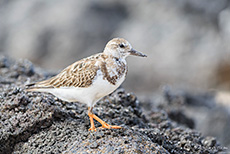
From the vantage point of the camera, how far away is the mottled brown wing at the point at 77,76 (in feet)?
15.9

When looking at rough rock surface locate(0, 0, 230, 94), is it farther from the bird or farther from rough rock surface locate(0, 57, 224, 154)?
the bird

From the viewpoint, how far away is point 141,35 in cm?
1795

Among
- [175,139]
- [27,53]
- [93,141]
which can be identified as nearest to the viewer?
[93,141]

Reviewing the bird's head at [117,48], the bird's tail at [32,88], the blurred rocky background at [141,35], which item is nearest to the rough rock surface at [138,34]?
the blurred rocky background at [141,35]

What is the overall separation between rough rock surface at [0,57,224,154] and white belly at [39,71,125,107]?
0.85ft

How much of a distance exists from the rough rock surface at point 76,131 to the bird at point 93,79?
0.72 ft

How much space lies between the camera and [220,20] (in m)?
16.6

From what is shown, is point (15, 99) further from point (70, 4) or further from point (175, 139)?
point (70, 4)

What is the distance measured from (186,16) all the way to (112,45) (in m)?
13.1

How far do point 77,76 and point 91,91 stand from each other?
32cm

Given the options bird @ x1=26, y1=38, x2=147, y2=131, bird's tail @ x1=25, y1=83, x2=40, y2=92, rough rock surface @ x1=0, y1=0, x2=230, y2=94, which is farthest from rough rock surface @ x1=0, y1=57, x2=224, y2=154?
rough rock surface @ x1=0, y1=0, x2=230, y2=94

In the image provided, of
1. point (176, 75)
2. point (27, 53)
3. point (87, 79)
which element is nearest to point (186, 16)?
point (176, 75)

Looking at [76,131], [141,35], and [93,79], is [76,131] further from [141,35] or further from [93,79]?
[141,35]

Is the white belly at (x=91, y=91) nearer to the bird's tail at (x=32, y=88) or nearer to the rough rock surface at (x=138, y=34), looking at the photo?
the bird's tail at (x=32, y=88)
